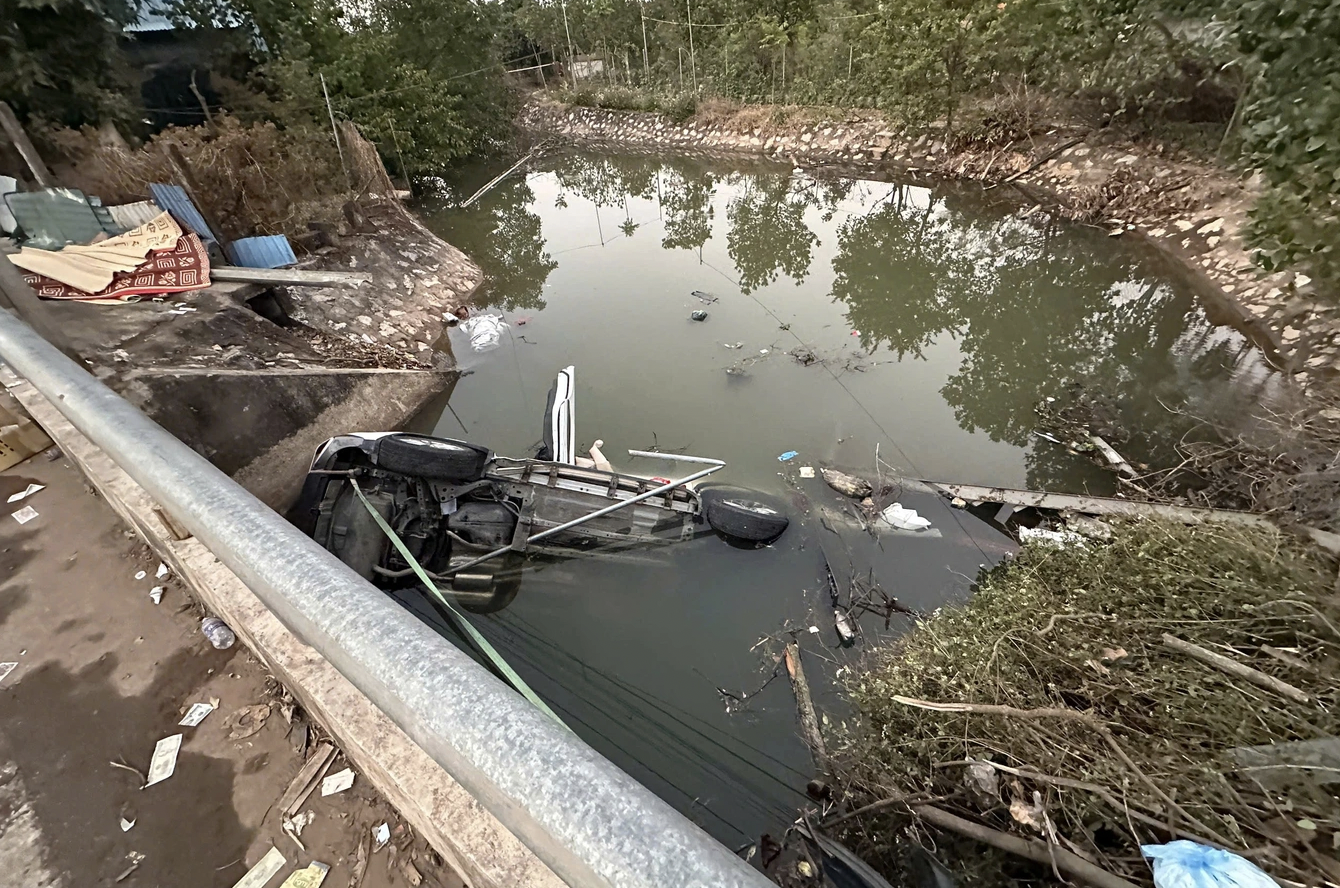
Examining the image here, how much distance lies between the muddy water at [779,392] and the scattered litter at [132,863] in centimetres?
252

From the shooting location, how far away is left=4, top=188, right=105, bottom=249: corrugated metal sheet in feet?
19.4

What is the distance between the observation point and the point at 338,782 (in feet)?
5.63

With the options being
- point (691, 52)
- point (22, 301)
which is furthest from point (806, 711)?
point (691, 52)

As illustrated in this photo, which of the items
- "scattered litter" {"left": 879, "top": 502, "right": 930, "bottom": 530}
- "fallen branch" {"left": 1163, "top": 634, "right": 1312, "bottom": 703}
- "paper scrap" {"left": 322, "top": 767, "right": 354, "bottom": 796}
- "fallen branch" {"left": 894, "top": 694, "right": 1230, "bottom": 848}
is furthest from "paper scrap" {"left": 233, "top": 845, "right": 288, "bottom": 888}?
"scattered litter" {"left": 879, "top": 502, "right": 930, "bottom": 530}

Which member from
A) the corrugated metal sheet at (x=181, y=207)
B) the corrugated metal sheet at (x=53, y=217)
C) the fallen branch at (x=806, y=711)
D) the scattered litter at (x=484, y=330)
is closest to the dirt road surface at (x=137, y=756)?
the fallen branch at (x=806, y=711)

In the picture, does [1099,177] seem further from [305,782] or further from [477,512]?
[305,782]

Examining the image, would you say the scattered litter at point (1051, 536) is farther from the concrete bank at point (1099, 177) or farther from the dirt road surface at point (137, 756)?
the dirt road surface at point (137, 756)

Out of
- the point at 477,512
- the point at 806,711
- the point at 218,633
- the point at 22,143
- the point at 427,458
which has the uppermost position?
the point at 22,143

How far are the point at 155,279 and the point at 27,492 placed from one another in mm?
4565

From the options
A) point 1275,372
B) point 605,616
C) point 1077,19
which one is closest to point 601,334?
point 605,616

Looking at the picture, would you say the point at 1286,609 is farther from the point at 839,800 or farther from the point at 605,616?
the point at 605,616

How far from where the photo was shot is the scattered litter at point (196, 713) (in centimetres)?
189

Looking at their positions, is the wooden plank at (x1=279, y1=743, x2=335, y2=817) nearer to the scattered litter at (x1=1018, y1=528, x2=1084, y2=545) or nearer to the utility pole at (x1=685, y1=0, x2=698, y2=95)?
the scattered litter at (x1=1018, y1=528, x2=1084, y2=545)

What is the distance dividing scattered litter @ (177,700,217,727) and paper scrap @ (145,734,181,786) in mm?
43
